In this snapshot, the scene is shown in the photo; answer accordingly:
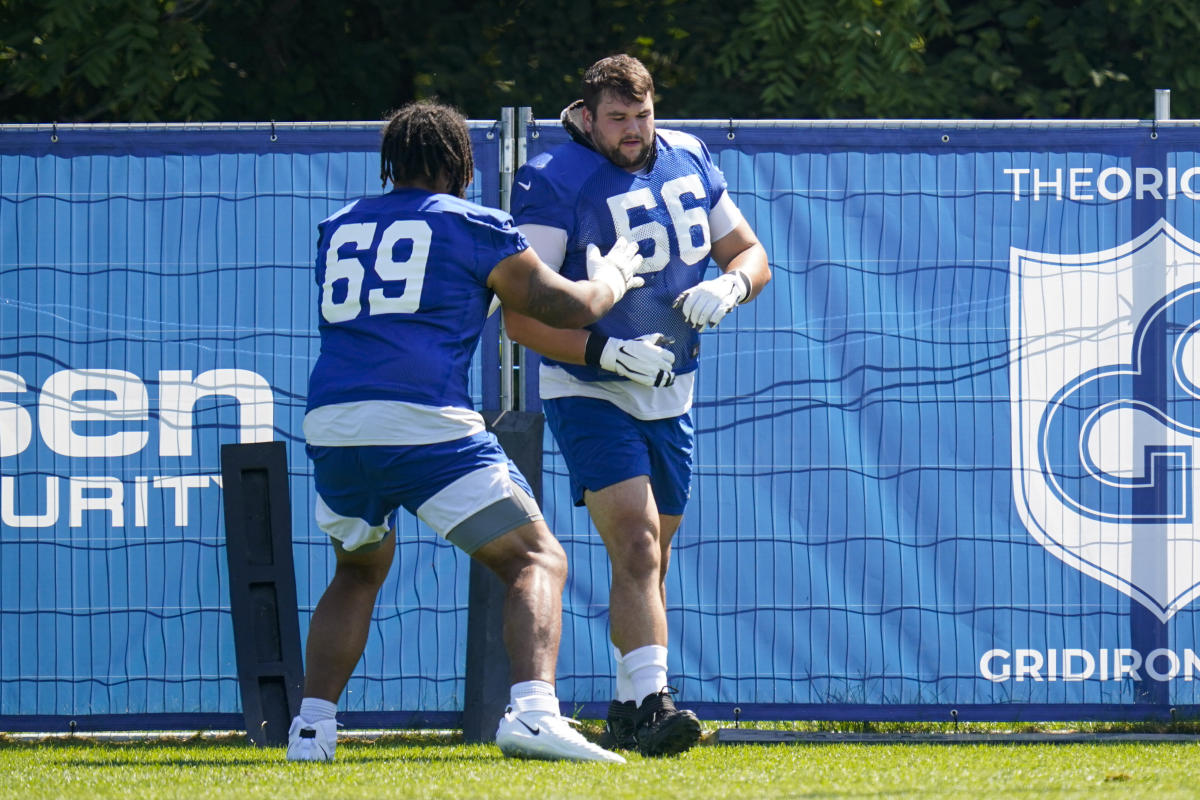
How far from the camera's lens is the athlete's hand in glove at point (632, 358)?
14.2 feet

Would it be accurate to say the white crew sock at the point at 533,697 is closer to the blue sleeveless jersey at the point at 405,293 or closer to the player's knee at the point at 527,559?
the player's knee at the point at 527,559

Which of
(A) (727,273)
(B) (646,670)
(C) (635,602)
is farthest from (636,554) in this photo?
(A) (727,273)

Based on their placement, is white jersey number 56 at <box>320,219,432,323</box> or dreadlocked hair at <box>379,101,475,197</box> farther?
dreadlocked hair at <box>379,101,475,197</box>

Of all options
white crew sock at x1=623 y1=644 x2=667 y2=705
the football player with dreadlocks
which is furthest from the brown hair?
white crew sock at x1=623 y1=644 x2=667 y2=705

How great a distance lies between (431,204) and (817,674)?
2161 millimetres

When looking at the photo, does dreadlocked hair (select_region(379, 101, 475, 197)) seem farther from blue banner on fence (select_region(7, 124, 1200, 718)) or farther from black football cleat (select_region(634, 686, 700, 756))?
black football cleat (select_region(634, 686, 700, 756))

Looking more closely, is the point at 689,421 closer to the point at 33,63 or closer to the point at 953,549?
the point at 953,549

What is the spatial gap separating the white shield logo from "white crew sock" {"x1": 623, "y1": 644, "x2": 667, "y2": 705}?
5.05 ft

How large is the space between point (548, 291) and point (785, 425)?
138 cm

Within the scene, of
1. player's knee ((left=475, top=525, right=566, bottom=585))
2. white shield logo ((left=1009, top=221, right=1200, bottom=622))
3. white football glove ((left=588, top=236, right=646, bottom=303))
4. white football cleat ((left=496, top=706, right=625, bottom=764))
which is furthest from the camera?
white shield logo ((left=1009, top=221, right=1200, bottom=622))

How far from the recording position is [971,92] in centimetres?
905

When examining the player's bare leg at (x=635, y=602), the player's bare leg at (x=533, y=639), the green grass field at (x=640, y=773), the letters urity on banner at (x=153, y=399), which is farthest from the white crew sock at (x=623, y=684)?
the letters urity on banner at (x=153, y=399)

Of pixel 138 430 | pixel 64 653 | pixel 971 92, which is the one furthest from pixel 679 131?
pixel 971 92

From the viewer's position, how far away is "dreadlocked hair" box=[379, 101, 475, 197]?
4.18m
